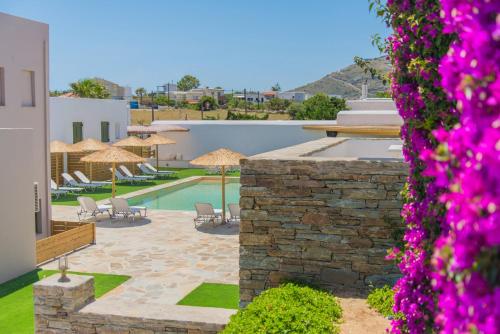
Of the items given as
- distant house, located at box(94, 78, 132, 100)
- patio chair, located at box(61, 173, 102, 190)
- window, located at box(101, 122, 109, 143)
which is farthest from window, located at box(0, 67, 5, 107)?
distant house, located at box(94, 78, 132, 100)

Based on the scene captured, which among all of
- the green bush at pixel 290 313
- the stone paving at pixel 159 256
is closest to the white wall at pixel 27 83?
the stone paving at pixel 159 256

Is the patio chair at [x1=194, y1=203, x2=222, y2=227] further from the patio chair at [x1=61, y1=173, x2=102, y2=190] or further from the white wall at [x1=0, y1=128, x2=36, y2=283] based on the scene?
the patio chair at [x1=61, y1=173, x2=102, y2=190]

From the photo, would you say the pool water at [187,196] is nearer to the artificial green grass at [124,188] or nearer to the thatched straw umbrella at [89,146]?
the artificial green grass at [124,188]

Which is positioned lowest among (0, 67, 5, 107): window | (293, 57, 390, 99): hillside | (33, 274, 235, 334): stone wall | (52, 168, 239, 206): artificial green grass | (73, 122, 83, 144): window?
(52, 168, 239, 206): artificial green grass

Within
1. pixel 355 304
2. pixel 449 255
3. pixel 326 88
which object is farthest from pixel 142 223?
pixel 326 88

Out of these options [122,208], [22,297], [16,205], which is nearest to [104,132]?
[122,208]

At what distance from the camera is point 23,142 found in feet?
42.5

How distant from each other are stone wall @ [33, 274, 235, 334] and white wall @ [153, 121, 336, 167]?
86.2ft

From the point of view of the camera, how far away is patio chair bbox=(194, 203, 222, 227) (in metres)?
17.7

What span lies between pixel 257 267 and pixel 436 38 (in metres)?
4.58

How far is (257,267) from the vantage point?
7.82 meters

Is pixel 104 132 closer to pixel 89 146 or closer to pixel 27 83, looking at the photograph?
pixel 89 146

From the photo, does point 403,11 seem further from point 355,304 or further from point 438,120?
point 355,304

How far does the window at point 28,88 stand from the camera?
16391 mm
